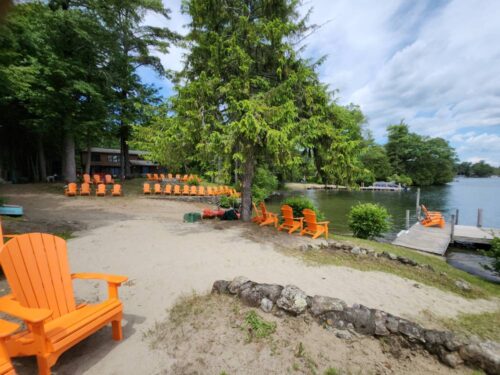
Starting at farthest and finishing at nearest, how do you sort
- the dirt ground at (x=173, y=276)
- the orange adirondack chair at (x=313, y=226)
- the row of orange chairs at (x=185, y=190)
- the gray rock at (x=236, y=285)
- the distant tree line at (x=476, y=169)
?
the distant tree line at (x=476, y=169) → the row of orange chairs at (x=185, y=190) → the orange adirondack chair at (x=313, y=226) → the gray rock at (x=236, y=285) → the dirt ground at (x=173, y=276)

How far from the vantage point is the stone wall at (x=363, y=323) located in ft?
8.20

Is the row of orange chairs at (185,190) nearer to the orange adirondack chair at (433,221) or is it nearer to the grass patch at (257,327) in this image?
the orange adirondack chair at (433,221)

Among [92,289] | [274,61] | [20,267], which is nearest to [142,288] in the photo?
[92,289]

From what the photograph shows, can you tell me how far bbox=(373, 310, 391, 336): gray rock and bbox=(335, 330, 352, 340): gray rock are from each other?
0.32 metres

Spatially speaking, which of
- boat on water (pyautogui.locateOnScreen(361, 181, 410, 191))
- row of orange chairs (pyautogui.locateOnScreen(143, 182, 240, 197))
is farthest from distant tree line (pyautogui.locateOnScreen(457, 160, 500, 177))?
row of orange chairs (pyautogui.locateOnScreen(143, 182, 240, 197))

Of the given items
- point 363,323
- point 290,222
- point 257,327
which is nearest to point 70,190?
point 290,222

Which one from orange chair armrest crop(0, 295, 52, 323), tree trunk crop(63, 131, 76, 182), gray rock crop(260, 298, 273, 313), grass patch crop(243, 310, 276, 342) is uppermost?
tree trunk crop(63, 131, 76, 182)

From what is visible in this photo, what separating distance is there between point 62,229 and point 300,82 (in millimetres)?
8702

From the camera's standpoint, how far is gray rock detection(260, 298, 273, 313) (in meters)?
3.26

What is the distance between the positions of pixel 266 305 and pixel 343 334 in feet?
3.25

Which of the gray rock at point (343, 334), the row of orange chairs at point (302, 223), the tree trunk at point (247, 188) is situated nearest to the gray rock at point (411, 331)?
the gray rock at point (343, 334)

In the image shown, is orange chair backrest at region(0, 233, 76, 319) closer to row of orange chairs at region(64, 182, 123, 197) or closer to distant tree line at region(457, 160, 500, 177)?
row of orange chairs at region(64, 182, 123, 197)

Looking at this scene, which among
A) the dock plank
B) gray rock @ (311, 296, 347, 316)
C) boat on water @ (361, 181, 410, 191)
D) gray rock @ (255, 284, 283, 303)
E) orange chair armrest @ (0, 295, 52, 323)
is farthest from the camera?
boat on water @ (361, 181, 410, 191)

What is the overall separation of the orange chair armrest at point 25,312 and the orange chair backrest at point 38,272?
0.52ft
